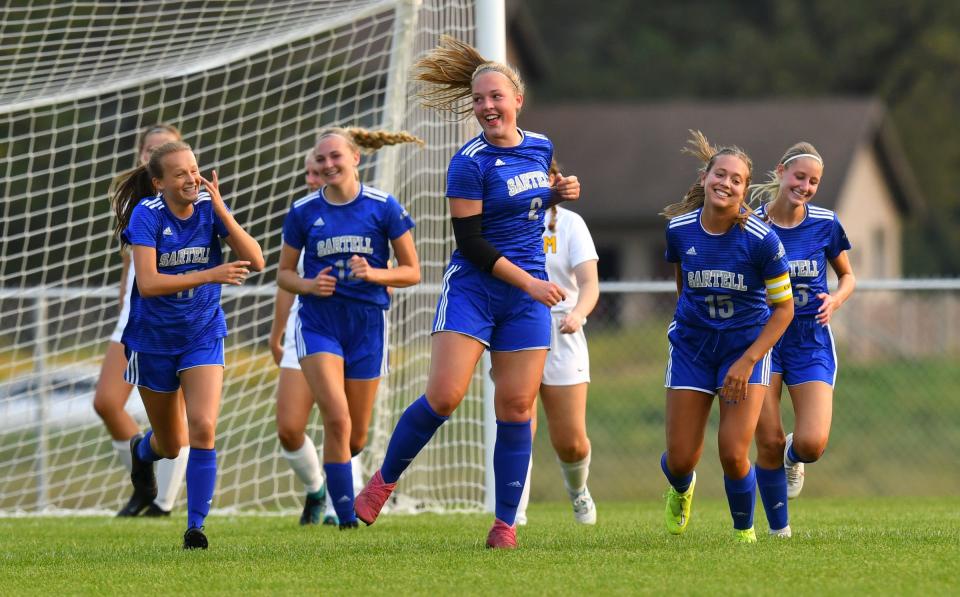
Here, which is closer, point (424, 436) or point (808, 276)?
point (424, 436)

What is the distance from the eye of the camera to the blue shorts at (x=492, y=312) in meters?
5.90

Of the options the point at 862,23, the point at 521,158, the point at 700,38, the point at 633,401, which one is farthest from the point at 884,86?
the point at 521,158

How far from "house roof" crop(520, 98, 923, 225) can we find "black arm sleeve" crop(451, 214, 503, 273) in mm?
24075

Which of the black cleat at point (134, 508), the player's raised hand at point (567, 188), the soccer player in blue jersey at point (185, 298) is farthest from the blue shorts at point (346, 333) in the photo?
the black cleat at point (134, 508)

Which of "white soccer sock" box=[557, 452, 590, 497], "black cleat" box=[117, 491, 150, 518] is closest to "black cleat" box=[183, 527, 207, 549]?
"white soccer sock" box=[557, 452, 590, 497]

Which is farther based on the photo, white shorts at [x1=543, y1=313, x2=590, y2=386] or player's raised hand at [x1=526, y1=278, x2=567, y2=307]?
white shorts at [x1=543, y1=313, x2=590, y2=386]

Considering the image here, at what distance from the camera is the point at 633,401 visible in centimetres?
1395

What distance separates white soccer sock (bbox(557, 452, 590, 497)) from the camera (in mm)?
7594

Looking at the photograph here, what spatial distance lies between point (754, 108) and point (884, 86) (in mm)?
10289

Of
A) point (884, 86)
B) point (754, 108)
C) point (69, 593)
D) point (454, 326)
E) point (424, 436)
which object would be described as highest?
point (884, 86)

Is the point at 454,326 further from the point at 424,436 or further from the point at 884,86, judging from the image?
the point at 884,86

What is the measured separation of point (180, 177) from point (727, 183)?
8.04 feet

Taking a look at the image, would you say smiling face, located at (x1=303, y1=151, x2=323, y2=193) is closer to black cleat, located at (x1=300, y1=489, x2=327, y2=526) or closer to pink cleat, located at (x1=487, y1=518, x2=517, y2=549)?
black cleat, located at (x1=300, y1=489, x2=327, y2=526)

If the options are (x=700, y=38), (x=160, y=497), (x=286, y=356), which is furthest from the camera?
(x=700, y=38)
